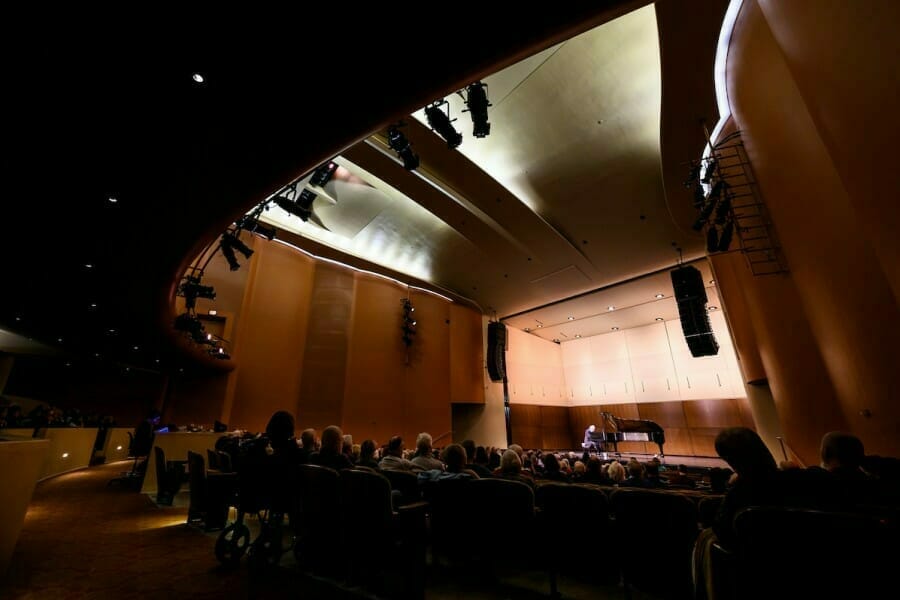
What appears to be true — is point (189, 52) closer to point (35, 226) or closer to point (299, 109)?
point (299, 109)

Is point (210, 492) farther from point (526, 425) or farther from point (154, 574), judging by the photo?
point (526, 425)

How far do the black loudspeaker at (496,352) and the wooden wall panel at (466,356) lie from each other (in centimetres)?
53

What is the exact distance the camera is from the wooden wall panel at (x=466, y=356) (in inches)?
519

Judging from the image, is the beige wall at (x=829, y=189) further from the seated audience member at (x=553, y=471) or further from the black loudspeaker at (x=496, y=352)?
the black loudspeaker at (x=496, y=352)

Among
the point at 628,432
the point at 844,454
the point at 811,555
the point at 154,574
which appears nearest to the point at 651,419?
the point at 628,432

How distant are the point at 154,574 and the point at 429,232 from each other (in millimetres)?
8893

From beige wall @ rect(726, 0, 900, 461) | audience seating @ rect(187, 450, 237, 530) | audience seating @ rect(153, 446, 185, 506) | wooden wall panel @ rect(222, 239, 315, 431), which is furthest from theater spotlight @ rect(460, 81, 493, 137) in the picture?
wooden wall panel @ rect(222, 239, 315, 431)

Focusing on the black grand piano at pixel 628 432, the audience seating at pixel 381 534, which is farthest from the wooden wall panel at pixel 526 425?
the audience seating at pixel 381 534

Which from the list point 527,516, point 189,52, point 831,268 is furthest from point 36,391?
point 831,268

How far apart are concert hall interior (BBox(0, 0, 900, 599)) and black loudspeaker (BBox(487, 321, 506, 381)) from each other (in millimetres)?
3795

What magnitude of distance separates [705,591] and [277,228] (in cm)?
1169

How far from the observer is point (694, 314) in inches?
327

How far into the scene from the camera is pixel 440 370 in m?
Result: 12.9

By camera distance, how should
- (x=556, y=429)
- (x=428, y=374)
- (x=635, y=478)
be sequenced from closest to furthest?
(x=635, y=478)
(x=428, y=374)
(x=556, y=429)
